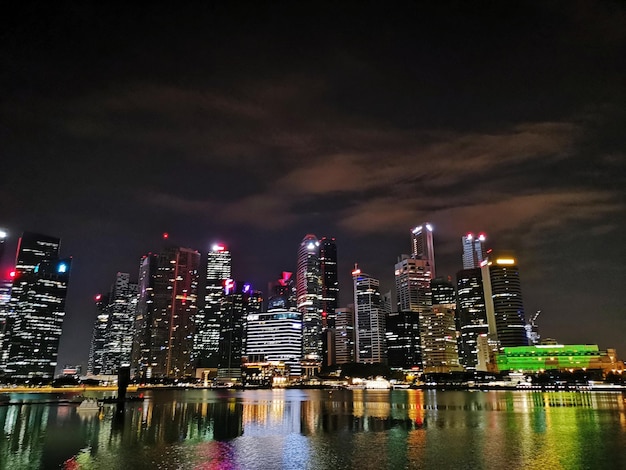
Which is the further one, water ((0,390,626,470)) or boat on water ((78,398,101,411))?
boat on water ((78,398,101,411))

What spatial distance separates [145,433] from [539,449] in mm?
42681

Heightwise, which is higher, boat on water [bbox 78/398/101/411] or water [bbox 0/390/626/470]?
boat on water [bbox 78/398/101/411]

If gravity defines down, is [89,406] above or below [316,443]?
above

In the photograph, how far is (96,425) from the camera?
210 feet

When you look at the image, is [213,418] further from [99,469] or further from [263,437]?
[99,469]

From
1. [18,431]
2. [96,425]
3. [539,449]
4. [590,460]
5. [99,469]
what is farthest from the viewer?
[96,425]

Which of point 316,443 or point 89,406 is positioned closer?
point 316,443

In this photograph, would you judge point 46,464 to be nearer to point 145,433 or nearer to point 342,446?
point 145,433

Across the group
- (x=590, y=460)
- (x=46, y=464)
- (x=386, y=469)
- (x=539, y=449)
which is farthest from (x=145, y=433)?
(x=590, y=460)

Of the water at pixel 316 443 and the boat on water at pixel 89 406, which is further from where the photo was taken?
the boat on water at pixel 89 406

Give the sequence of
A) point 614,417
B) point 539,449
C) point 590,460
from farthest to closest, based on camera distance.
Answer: point 614,417, point 539,449, point 590,460

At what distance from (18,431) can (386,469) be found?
155 ft

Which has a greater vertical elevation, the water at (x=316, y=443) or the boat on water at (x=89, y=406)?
the boat on water at (x=89, y=406)

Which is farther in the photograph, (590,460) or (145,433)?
(145,433)
